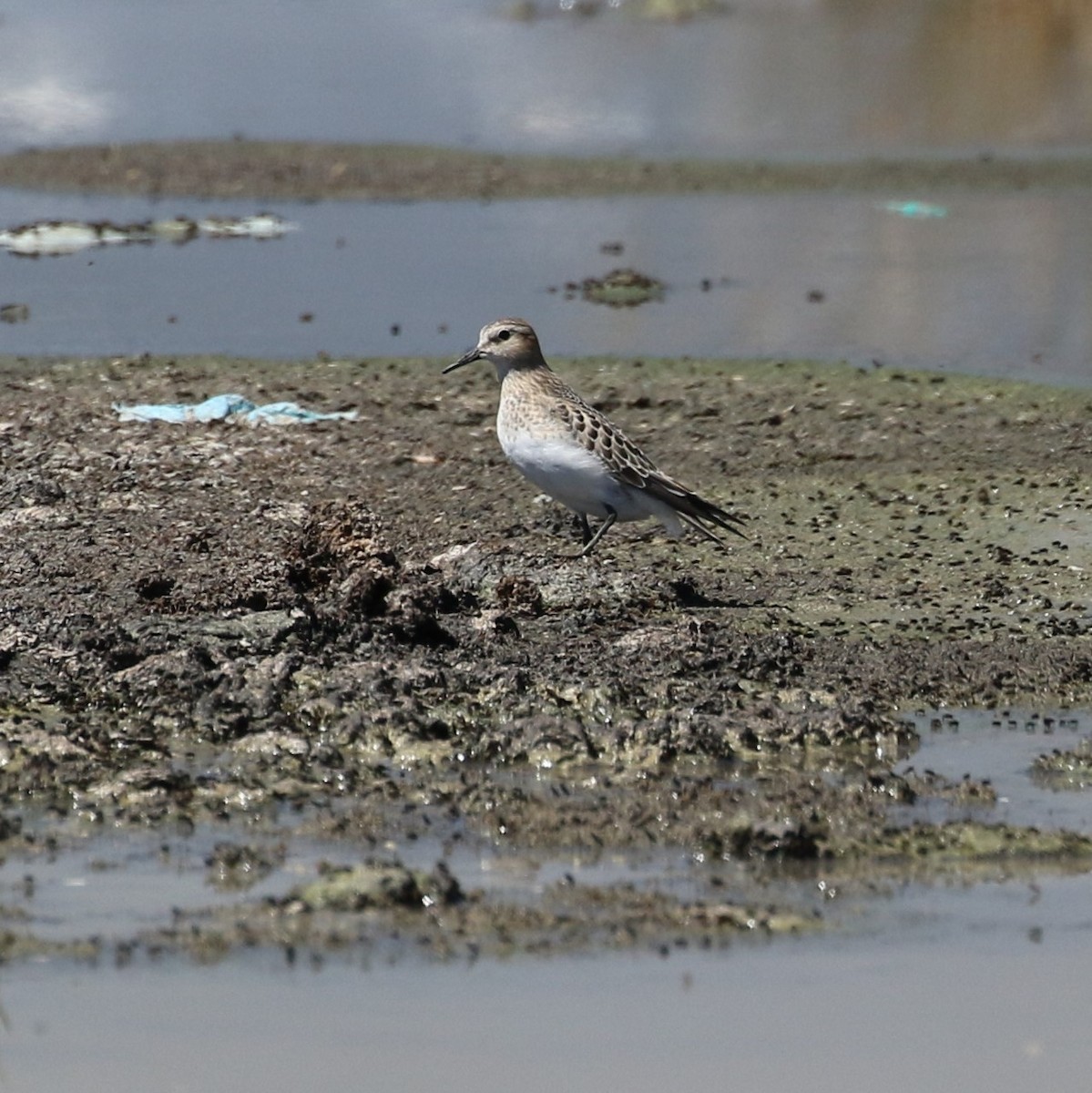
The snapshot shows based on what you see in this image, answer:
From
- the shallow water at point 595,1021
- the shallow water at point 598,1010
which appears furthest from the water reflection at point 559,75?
the shallow water at point 595,1021

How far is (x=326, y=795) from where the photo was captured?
7590mm

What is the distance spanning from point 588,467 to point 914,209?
13.2m

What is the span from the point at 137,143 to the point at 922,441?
15987mm

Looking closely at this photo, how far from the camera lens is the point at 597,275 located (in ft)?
63.3

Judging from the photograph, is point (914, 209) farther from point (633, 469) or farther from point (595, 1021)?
point (595, 1021)

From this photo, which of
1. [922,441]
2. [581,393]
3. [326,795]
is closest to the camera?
[326,795]

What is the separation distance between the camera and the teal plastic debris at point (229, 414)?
13570 mm

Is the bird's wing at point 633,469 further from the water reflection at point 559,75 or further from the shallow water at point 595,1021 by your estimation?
the water reflection at point 559,75

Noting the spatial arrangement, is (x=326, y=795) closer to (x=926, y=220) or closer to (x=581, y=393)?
(x=581, y=393)

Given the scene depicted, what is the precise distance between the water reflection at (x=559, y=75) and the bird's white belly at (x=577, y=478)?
16455 mm

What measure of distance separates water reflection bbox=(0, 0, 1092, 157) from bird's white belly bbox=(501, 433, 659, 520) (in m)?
16.5

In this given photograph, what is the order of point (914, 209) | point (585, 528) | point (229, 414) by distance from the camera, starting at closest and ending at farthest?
point (585, 528)
point (229, 414)
point (914, 209)

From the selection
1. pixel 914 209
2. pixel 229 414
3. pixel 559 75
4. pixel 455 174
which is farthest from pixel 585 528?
pixel 559 75

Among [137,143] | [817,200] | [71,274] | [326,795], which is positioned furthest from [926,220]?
[326,795]
